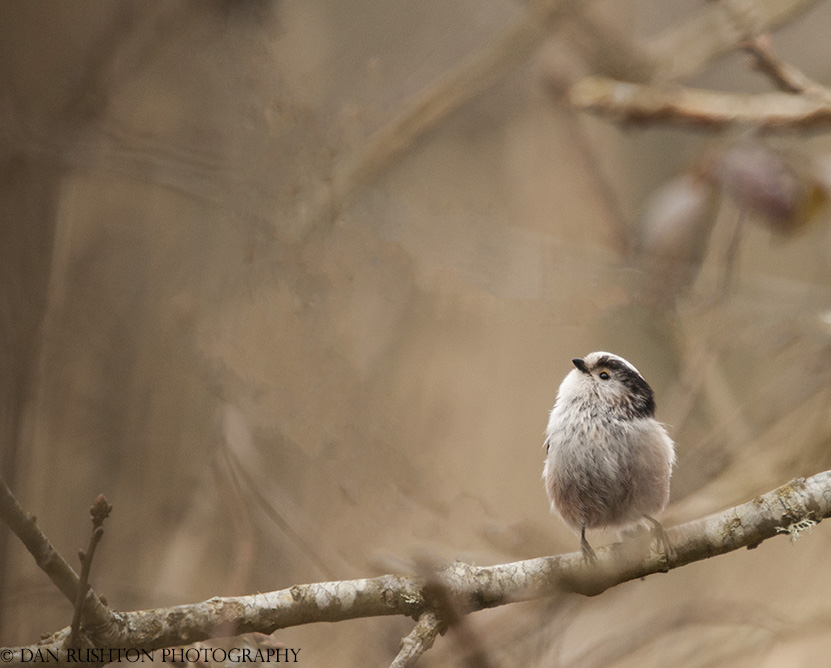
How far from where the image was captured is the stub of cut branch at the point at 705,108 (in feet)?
8.73

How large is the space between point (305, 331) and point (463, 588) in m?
1.56

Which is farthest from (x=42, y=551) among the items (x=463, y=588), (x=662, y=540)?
(x=662, y=540)

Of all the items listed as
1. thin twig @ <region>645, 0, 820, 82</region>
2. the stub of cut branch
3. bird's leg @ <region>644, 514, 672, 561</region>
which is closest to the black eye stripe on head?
bird's leg @ <region>644, 514, 672, 561</region>

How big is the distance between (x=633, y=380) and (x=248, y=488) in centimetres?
183

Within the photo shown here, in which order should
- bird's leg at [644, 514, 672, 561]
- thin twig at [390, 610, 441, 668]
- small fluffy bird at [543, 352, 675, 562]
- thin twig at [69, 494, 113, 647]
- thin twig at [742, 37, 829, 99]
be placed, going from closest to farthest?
thin twig at [69, 494, 113, 647]
thin twig at [390, 610, 441, 668]
bird's leg at [644, 514, 672, 561]
small fluffy bird at [543, 352, 675, 562]
thin twig at [742, 37, 829, 99]

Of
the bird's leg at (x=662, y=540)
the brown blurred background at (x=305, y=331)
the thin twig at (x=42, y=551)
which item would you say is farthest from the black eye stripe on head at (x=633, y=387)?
the thin twig at (x=42, y=551)

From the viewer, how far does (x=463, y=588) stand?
1.86 meters

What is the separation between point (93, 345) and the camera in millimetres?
3750

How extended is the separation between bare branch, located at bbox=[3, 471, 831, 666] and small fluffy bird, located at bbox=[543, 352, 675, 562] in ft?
1.30

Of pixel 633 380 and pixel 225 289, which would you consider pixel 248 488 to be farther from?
pixel 633 380

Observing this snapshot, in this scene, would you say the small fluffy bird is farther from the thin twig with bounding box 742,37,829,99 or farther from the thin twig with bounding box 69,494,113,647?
the thin twig with bounding box 69,494,113,647

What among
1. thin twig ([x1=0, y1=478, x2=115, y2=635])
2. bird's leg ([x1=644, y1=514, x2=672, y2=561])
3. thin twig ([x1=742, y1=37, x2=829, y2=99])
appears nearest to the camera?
thin twig ([x1=0, y1=478, x2=115, y2=635])

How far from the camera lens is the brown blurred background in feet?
9.70

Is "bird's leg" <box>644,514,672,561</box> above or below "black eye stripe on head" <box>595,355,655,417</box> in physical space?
below
